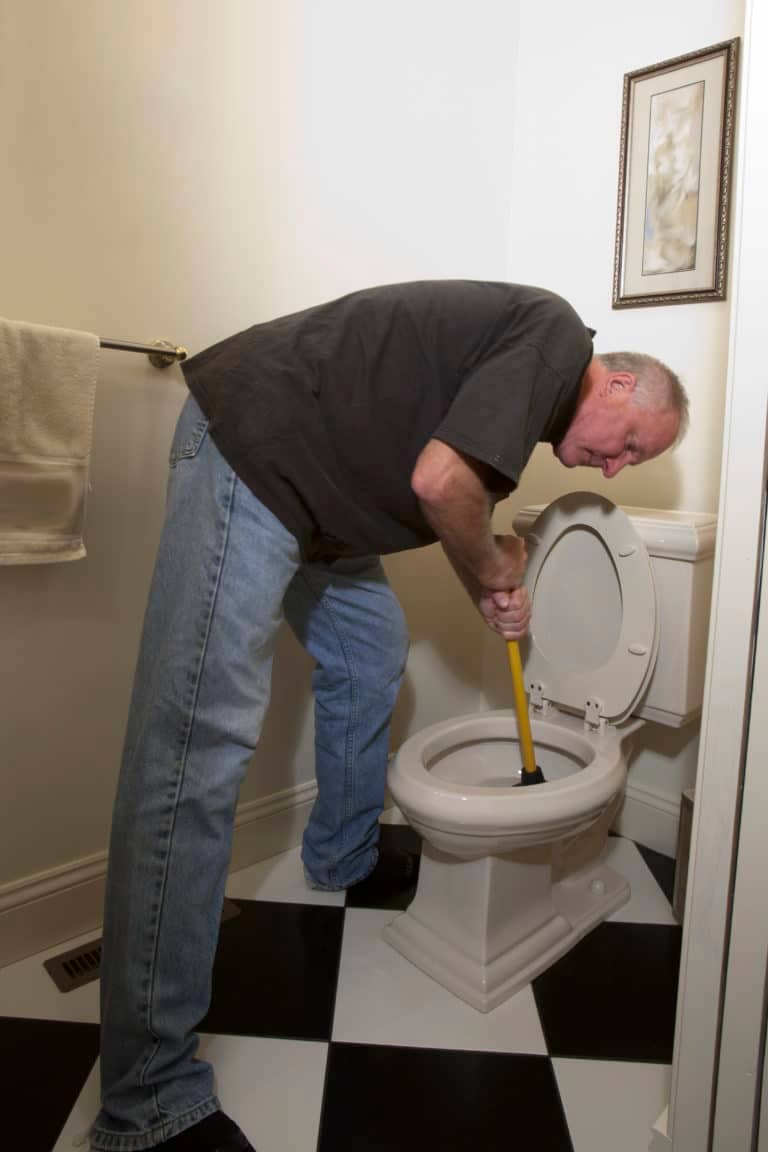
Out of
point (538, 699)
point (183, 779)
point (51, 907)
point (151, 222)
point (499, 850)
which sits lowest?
point (51, 907)

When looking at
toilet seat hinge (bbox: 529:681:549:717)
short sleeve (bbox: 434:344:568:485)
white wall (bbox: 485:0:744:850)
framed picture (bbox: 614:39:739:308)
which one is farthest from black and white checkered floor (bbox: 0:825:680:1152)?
framed picture (bbox: 614:39:739:308)

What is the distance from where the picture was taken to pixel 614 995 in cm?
125

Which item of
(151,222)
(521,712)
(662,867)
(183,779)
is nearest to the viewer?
(183,779)

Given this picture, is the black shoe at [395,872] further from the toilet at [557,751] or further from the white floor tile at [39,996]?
the white floor tile at [39,996]

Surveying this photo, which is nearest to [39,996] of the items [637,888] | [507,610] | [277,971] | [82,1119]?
[82,1119]

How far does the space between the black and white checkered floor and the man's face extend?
33.0 inches

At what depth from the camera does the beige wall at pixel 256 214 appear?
1.15 meters

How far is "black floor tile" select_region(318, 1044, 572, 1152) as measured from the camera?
98 cm

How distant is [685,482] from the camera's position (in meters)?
1.58

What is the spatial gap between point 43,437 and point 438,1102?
103 centimetres

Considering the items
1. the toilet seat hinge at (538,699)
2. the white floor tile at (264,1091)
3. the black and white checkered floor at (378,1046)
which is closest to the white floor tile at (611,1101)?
the black and white checkered floor at (378,1046)

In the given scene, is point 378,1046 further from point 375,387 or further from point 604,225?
point 604,225

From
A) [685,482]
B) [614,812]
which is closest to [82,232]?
[685,482]

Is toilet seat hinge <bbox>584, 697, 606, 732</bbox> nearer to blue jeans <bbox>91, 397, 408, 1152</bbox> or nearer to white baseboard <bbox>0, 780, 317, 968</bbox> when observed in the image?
blue jeans <bbox>91, 397, 408, 1152</bbox>
